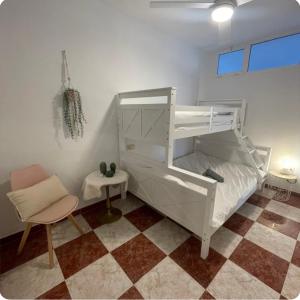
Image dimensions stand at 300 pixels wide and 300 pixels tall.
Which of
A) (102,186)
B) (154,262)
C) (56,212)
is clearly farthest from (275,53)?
(56,212)

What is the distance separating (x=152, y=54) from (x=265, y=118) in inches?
89.6

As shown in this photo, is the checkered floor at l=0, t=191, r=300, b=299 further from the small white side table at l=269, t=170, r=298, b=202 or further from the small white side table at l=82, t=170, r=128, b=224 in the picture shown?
the small white side table at l=269, t=170, r=298, b=202

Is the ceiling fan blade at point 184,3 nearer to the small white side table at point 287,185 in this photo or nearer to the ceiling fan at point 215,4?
the ceiling fan at point 215,4

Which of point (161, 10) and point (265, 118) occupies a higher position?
point (161, 10)

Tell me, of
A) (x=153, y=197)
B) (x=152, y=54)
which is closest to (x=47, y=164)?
(x=153, y=197)

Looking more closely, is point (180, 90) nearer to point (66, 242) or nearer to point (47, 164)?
point (47, 164)

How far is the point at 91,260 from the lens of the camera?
1596mm

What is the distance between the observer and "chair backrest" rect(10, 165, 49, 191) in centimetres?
→ 158

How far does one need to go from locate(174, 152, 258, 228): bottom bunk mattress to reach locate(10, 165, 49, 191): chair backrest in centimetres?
182

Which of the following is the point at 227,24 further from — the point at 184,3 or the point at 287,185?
the point at 287,185

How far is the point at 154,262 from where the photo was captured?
1587 millimetres

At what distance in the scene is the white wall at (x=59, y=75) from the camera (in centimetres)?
156

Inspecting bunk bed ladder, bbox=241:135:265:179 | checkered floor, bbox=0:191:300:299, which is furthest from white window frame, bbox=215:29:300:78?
checkered floor, bbox=0:191:300:299

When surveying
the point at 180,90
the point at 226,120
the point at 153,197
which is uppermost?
the point at 180,90
